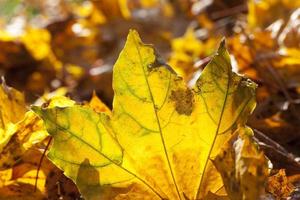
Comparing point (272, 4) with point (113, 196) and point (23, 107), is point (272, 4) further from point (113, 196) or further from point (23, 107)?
point (113, 196)

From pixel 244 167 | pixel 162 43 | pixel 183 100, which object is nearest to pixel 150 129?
pixel 183 100

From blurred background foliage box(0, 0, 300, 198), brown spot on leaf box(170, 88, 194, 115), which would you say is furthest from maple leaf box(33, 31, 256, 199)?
blurred background foliage box(0, 0, 300, 198)

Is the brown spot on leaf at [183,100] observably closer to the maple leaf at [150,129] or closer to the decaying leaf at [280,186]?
the maple leaf at [150,129]

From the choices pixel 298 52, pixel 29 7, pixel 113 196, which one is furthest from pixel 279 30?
pixel 29 7

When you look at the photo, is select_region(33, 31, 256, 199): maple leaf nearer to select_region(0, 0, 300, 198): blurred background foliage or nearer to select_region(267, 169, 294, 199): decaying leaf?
select_region(267, 169, 294, 199): decaying leaf

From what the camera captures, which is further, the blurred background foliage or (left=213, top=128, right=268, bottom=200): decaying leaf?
the blurred background foliage

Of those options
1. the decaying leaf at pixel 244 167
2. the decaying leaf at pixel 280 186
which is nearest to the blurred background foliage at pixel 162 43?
the decaying leaf at pixel 280 186
